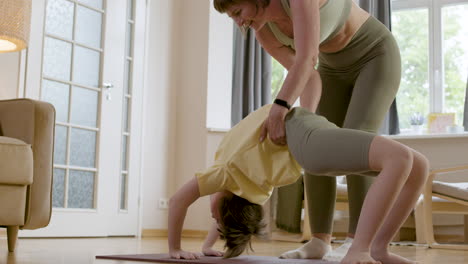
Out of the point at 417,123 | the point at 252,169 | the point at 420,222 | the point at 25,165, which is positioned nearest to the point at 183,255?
the point at 252,169

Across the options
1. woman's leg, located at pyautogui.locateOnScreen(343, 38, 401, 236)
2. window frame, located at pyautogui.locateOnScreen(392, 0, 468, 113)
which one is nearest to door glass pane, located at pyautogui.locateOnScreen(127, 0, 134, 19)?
window frame, located at pyautogui.locateOnScreen(392, 0, 468, 113)

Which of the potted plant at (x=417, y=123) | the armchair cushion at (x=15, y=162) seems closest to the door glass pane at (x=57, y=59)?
the armchair cushion at (x=15, y=162)

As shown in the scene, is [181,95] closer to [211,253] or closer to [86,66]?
[86,66]

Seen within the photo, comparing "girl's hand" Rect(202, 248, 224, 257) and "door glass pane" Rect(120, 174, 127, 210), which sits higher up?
"door glass pane" Rect(120, 174, 127, 210)

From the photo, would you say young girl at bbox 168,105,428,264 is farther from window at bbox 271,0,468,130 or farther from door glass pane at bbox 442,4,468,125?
door glass pane at bbox 442,4,468,125

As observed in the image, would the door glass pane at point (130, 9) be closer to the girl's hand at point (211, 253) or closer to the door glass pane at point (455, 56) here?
the door glass pane at point (455, 56)

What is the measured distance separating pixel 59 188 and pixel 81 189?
22 cm

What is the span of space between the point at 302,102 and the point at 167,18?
145 inches

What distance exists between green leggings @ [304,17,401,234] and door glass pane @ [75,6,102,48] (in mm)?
2834

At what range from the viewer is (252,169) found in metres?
1.84

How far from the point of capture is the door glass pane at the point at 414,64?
596 cm

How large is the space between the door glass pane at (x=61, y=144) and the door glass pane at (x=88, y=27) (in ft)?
2.18

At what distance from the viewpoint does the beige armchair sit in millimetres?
2566

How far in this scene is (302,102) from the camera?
2.07 m
